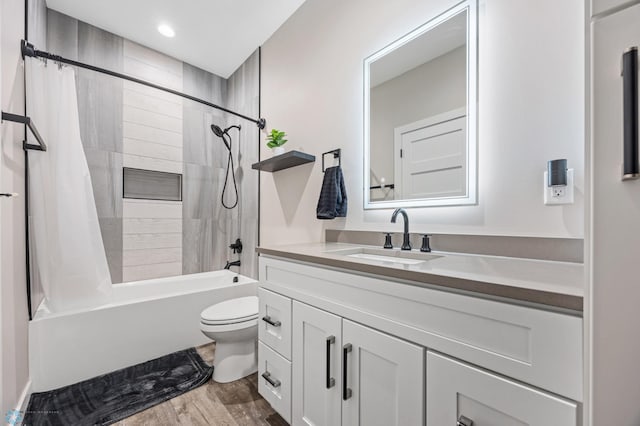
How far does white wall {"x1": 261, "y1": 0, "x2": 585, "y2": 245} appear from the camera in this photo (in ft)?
2.98

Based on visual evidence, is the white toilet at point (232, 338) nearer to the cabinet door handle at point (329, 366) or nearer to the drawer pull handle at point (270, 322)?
the drawer pull handle at point (270, 322)

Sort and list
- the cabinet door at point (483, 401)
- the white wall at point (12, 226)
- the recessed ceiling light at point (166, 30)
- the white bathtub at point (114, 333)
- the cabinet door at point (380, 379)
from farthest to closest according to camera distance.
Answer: the recessed ceiling light at point (166, 30) → the white bathtub at point (114, 333) → the white wall at point (12, 226) → the cabinet door at point (380, 379) → the cabinet door at point (483, 401)

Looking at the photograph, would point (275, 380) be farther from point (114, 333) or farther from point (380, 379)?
point (114, 333)

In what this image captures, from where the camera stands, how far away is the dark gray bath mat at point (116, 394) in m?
1.33

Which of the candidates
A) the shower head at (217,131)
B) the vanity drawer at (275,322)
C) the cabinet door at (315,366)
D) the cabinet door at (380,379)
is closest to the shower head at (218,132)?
the shower head at (217,131)

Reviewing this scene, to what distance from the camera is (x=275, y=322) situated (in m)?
1.27

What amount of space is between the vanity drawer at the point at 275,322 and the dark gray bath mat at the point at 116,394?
0.72 metres

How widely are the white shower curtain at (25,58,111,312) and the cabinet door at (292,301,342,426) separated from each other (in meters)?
1.56

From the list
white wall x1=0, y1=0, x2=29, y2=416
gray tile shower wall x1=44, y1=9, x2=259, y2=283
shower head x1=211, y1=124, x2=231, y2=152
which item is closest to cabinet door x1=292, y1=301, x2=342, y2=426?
white wall x1=0, y1=0, x2=29, y2=416

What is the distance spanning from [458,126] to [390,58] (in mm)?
594

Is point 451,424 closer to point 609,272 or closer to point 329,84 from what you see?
point 609,272

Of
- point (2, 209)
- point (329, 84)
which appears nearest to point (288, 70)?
point (329, 84)

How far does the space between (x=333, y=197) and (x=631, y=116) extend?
4.14 ft

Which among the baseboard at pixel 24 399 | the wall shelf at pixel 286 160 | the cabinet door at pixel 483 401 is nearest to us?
the cabinet door at pixel 483 401
